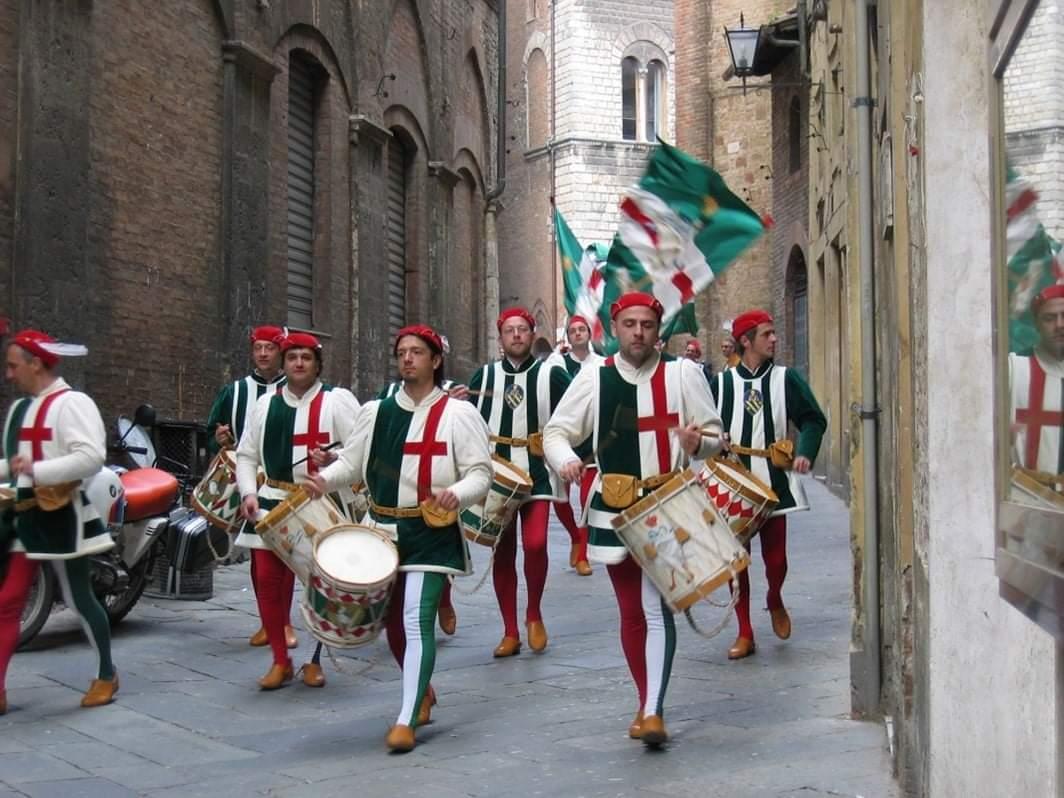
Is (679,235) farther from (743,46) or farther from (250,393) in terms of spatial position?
(743,46)

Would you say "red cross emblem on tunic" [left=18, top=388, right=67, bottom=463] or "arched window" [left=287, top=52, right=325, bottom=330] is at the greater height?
"arched window" [left=287, top=52, right=325, bottom=330]

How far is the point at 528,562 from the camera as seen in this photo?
29.7 feet

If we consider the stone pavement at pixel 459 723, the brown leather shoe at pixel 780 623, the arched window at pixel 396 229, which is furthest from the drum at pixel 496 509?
the arched window at pixel 396 229

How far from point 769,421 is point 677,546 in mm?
2808

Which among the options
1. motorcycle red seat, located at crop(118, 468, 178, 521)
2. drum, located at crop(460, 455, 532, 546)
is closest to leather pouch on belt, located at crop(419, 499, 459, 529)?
drum, located at crop(460, 455, 532, 546)

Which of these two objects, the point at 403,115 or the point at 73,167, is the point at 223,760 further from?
the point at 403,115

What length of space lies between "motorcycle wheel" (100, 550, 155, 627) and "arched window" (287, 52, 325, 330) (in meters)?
7.42

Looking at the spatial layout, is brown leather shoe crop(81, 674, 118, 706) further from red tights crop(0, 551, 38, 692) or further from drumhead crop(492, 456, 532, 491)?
drumhead crop(492, 456, 532, 491)

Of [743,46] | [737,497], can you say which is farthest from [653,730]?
[743,46]

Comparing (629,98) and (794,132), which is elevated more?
(629,98)

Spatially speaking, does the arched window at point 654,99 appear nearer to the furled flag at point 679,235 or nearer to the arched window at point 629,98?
the arched window at point 629,98

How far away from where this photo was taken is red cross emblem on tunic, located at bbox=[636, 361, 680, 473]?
6.55 meters

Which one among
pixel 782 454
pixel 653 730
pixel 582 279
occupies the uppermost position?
pixel 582 279

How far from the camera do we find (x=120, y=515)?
9.68 m
